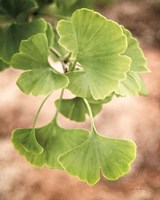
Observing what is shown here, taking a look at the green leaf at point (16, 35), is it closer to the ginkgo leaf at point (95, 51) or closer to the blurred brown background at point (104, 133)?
the ginkgo leaf at point (95, 51)

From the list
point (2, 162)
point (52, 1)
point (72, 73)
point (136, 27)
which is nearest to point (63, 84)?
point (72, 73)

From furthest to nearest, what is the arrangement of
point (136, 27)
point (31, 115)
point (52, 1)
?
point (136, 27)
point (31, 115)
point (52, 1)

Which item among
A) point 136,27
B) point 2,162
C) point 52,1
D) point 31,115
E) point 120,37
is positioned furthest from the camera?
point 136,27

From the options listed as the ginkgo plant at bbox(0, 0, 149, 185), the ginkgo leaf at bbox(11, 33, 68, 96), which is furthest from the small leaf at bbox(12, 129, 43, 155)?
the ginkgo leaf at bbox(11, 33, 68, 96)

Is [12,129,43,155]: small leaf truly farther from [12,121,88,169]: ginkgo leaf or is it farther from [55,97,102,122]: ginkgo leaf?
[55,97,102,122]: ginkgo leaf

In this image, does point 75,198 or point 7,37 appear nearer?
point 7,37

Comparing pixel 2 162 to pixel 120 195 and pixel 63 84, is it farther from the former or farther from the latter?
pixel 63 84

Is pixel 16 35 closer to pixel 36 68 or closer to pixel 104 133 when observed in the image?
pixel 36 68
